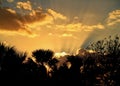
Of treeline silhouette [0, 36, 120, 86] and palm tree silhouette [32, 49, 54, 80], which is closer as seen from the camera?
treeline silhouette [0, 36, 120, 86]

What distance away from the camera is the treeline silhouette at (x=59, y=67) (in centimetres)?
2698

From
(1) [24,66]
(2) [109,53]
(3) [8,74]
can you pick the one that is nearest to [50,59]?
(1) [24,66]

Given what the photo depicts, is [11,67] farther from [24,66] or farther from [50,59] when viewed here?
[50,59]

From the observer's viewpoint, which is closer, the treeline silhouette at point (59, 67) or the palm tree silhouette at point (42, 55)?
the treeline silhouette at point (59, 67)

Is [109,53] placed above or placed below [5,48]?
above

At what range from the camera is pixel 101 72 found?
168ft

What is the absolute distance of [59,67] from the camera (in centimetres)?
3431

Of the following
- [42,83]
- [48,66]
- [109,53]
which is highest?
[109,53]

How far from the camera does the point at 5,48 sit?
2811cm

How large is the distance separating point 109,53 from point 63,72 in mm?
21859

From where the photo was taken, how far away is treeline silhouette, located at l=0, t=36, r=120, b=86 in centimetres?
2698

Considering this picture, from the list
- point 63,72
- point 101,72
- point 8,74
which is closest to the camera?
point 8,74

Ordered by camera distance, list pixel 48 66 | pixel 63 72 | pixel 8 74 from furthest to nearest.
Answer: pixel 48 66
pixel 63 72
pixel 8 74

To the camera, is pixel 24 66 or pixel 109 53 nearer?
pixel 24 66
